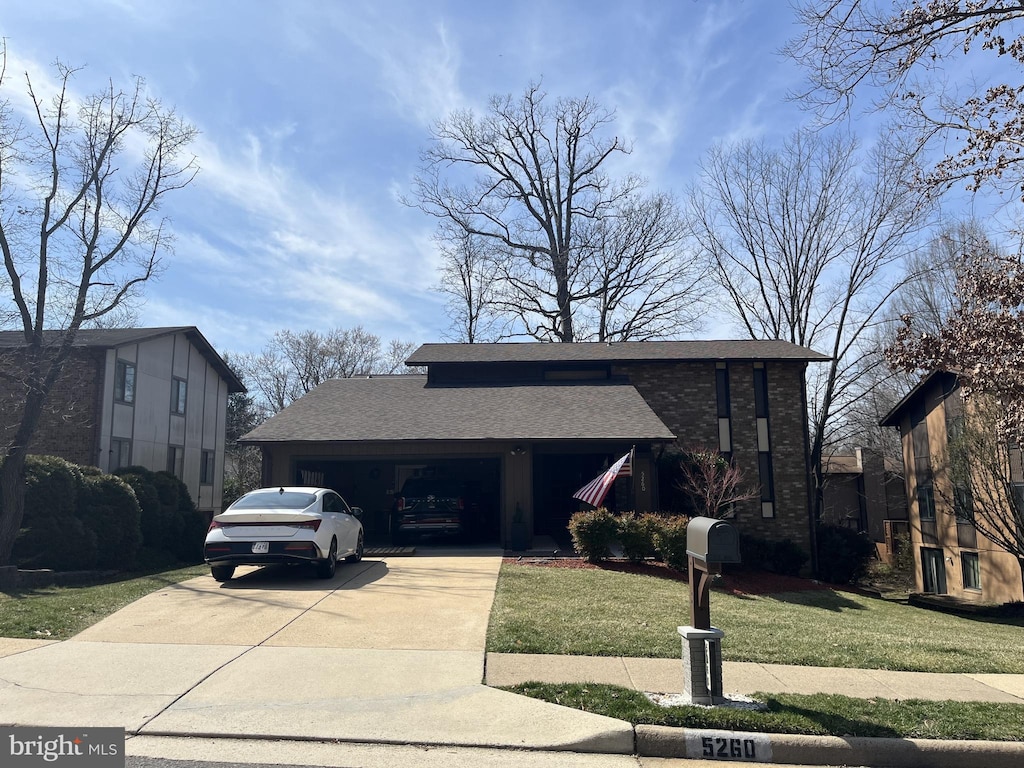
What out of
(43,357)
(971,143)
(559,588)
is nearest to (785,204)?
Answer: (971,143)

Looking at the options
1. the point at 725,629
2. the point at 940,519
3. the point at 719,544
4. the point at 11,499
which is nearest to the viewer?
the point at 719,544

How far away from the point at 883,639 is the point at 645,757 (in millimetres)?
5775

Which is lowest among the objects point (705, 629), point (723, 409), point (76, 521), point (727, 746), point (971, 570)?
point (971, 570)

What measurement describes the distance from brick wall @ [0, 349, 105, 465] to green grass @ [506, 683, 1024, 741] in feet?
62.7

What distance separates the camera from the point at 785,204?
30719 mm

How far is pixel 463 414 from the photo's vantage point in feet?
65.1

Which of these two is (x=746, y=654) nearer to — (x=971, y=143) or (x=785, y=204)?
(x=971, y=143)

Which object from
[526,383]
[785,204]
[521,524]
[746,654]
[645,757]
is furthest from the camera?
[785,204]

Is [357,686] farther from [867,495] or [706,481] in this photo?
[867,495]

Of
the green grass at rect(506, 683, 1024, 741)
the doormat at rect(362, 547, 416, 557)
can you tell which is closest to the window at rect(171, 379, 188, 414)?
the doormat at rect(362, 547, 416, 557)

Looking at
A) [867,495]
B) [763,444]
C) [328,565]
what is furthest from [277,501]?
[867,495]

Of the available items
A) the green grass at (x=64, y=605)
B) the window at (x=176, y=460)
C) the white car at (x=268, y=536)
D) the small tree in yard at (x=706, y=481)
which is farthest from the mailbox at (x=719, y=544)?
the window at (x=176, y=460)

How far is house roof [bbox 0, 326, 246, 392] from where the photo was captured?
2183cm

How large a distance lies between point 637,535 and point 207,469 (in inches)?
823
